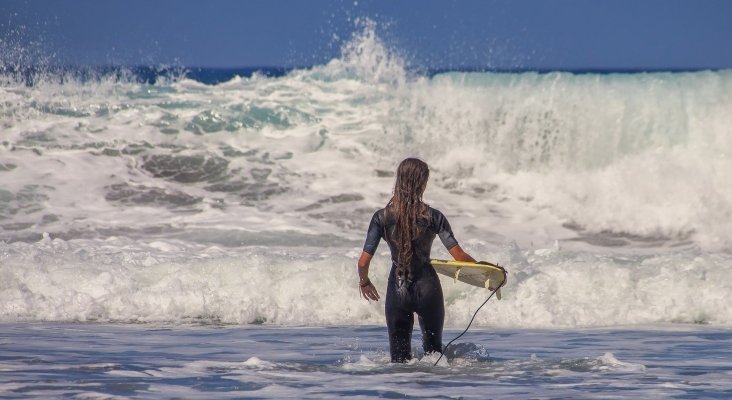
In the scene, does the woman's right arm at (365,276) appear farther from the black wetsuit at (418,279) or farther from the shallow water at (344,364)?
the shallow water at (344,364)

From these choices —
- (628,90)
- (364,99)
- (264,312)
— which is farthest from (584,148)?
(264,312)

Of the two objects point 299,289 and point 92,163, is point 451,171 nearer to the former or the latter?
point 92,163

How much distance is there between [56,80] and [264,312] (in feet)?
44.2

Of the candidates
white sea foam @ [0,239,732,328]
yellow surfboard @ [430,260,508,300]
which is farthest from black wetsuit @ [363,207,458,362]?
white sea foam @ [0,239,732,328]

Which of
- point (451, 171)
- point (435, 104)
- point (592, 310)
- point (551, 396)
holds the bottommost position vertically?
point (551, 396)

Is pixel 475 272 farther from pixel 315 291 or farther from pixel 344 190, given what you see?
pixel 344 190

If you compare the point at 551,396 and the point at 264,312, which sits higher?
the point at 264,312

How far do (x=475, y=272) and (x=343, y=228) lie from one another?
890cm

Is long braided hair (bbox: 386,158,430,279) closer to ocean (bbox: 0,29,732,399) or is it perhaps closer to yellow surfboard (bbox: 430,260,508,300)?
yellow surfboard (bbox: 430,260,508,300)

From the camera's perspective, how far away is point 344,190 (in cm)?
1950

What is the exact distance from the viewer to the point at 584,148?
67.2 ft

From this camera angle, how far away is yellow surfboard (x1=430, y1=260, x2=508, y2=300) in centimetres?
785

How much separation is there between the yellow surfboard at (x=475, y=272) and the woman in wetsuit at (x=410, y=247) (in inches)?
3.2

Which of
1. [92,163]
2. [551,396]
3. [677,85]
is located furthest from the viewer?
[677,85]
